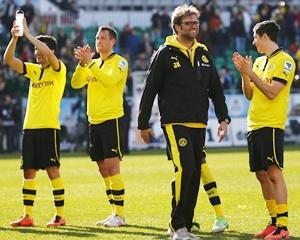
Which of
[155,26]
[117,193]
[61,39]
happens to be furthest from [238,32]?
[117,193]

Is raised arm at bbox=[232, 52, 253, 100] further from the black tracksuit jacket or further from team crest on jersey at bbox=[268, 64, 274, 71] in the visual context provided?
the black tracksuit jacket

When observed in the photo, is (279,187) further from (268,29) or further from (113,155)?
(113,155)

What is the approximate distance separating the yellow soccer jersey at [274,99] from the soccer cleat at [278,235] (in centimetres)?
124

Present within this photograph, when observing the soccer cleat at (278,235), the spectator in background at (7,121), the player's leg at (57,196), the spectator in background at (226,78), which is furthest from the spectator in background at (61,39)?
the soccer cleat at (278,235)

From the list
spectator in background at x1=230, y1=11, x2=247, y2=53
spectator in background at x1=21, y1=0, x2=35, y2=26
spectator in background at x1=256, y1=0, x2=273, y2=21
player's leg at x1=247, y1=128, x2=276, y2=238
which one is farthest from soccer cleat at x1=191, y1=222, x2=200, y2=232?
spectator in background at x1=256, y1=0, x2=273, y2=21

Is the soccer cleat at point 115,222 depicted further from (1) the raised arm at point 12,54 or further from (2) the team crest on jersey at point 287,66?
(2) the team crest on jersey at point 287,66

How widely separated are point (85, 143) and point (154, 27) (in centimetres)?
801

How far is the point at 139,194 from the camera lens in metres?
15.9

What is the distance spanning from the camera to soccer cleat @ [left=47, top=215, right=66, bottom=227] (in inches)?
467

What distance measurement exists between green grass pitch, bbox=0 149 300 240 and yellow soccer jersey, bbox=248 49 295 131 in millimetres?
1353

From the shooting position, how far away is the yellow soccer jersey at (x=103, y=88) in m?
12.4

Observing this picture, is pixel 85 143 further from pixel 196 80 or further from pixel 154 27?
pixel 196 80

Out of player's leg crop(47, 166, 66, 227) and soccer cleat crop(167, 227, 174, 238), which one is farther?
player's leg crop(47, 166, 66, 227)

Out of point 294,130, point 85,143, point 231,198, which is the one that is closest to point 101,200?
point 231,198
